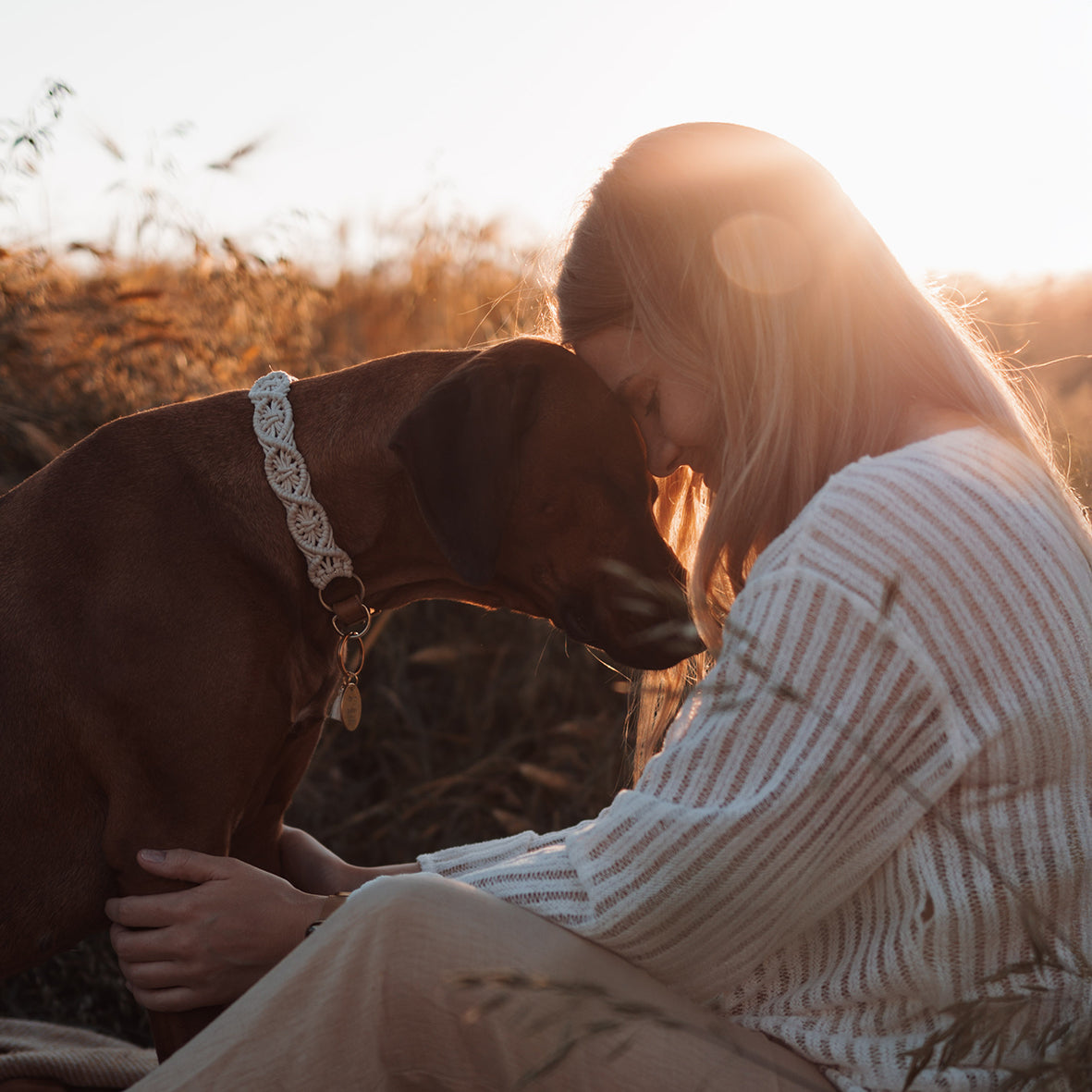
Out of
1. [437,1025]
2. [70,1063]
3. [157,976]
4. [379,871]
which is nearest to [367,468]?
[379,871]

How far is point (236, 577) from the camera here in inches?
87.7

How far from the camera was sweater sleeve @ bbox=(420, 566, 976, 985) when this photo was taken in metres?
1.47

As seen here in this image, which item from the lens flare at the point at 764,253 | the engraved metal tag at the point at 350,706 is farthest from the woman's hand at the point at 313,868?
the lens flare at the point at 764,253

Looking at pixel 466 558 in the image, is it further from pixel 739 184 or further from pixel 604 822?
pixel 739 184

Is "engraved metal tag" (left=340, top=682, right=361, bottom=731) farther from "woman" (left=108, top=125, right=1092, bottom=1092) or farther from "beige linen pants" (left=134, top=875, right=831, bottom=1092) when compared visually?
"beige linen pants" (left=134, top=875, right=831, bottom=1092)

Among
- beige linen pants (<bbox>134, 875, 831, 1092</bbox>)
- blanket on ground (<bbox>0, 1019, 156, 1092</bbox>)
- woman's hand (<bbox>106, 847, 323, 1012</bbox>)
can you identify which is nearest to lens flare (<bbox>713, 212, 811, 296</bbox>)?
beige linen pants (<bbox>134, 875, 831, 1092</bbox>)

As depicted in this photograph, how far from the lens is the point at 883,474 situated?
5.18ft

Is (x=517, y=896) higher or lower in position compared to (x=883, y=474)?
lower

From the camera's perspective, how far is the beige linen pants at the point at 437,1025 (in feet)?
5.08

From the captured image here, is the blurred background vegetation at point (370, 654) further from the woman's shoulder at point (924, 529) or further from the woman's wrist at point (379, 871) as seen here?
the woman's shoulder at point (924, 529)

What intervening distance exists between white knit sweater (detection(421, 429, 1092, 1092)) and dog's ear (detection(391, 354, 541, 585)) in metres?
0.74

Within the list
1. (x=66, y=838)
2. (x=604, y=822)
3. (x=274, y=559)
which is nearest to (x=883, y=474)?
(x=604, y=822)

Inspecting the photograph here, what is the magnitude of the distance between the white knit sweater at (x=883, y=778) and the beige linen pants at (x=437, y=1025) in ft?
0.30

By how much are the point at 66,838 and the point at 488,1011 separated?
3.42ft
